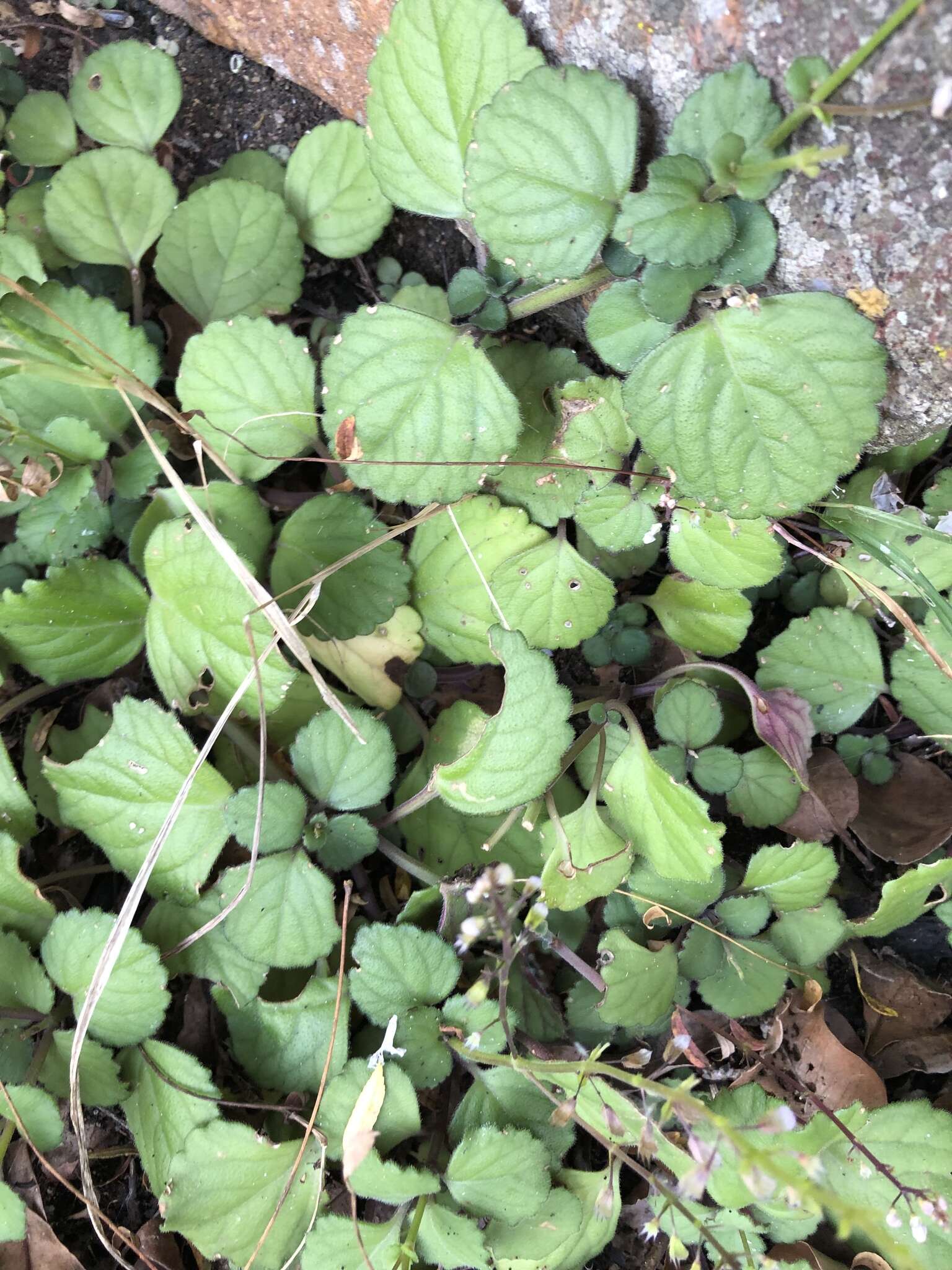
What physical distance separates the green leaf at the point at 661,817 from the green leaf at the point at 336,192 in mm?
924

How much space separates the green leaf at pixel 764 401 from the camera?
1.12 metres

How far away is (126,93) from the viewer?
4.96ft

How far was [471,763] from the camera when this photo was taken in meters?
1.26

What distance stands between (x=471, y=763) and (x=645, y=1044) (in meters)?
0.57

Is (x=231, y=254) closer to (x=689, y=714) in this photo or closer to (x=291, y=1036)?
(x=689, y=714)

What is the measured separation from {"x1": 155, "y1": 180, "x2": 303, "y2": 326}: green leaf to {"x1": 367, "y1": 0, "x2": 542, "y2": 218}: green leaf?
258 millimetres

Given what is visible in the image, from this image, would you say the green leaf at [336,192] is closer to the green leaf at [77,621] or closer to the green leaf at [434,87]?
the green leaf at [434,87]

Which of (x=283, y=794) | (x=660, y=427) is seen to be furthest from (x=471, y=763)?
(x=660, y=427)

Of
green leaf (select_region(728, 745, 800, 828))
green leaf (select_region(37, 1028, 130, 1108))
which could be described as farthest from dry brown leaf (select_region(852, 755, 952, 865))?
green leaf (select_region(37, 1028, 130, 1108))

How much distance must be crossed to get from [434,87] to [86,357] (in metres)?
0.64

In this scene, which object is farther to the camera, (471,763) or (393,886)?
(393,886)

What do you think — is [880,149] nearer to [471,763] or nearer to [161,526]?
[471,763]

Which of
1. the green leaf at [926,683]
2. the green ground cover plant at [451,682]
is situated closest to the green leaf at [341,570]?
the green ground cover plant at [451,682]

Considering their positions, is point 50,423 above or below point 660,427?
below
